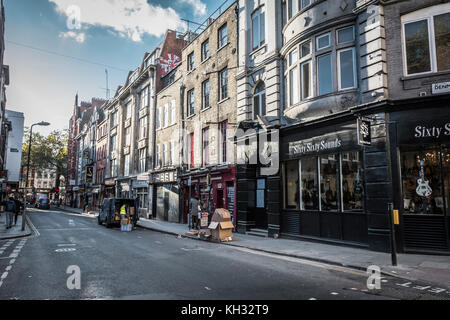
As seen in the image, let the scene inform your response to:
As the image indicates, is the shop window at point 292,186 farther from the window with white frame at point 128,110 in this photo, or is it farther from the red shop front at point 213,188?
the window with white frame at point 128,110

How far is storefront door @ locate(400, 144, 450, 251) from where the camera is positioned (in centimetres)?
1001

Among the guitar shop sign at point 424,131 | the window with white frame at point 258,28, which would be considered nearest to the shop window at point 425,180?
the guitar shop sign at point 424,131

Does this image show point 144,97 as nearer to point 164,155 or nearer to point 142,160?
point 142,160

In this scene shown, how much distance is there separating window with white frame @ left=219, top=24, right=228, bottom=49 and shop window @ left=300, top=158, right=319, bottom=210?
1055 cm

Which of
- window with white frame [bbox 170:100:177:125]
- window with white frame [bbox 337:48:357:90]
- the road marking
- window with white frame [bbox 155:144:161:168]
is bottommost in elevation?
the road marking

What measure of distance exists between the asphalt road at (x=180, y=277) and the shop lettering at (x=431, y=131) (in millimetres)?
5295

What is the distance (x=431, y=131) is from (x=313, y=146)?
4.32m

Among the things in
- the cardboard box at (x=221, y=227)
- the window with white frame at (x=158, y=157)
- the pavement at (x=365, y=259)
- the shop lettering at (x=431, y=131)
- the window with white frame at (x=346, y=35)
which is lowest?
the pavement at (x=365, y=259)

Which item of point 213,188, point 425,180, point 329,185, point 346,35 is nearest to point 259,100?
point 346,35

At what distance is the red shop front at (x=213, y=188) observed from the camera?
60.0 ft

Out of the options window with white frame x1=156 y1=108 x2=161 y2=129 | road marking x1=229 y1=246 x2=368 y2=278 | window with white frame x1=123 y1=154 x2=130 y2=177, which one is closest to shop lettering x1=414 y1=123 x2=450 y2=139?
road marking x1=229 y1=246 x2=368 y2=278

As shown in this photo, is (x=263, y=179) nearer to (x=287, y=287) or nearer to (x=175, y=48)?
(x=287, y=287)

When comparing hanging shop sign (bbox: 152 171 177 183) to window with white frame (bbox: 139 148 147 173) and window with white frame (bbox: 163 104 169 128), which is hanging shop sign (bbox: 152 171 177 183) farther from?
window with white frame (bbox: 163 104 169 128)
